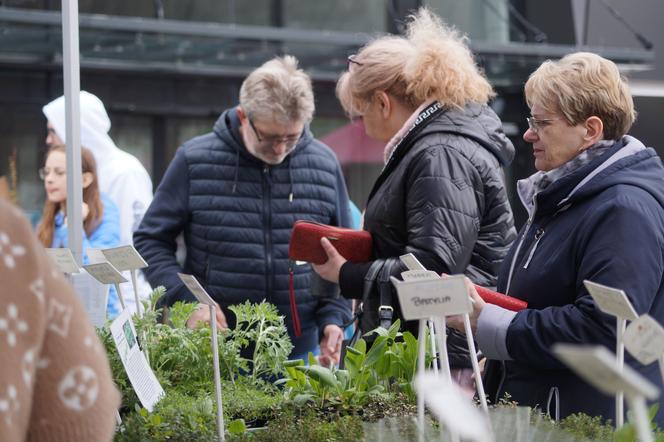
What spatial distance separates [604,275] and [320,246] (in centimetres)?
107

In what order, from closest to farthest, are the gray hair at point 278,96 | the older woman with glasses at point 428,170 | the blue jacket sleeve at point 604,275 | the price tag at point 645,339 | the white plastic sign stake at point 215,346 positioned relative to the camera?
the price tag at point 645,339 < the white plastic sign stake at point 215,346 < the blue jacket sleeve at point 604,275 < the older woman with glasses at point 428,170 < the gray hair at point 278,96

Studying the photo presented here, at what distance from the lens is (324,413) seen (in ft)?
7.71

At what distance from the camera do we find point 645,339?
1.68 m

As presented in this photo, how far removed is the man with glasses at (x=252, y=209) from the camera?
12.4 feet

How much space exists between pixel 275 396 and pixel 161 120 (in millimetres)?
6824

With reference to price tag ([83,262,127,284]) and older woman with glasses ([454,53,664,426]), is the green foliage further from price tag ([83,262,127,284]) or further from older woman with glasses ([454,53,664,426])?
price tag ([83,262,127,284])

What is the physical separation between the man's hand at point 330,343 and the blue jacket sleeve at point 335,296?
35mm

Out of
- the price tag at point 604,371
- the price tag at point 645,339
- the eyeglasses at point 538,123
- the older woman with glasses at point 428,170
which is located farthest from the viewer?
the older woman with glasses at point 428,170

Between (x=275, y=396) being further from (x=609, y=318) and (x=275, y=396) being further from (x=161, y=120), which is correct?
(x=161, y=120)

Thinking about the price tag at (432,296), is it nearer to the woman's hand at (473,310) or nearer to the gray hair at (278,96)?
the woman's hand at (473,310)

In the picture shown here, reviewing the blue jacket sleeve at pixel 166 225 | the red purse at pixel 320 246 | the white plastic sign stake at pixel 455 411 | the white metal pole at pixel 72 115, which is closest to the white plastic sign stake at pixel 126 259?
the white metal pole at pixel 72 115

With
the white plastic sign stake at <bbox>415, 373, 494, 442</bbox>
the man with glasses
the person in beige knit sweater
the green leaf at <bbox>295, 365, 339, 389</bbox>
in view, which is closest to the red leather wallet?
the man with glasses

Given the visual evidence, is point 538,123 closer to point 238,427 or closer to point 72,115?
point 238,427

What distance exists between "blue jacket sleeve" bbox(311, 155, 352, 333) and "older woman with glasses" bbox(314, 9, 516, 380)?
244 millimetres
